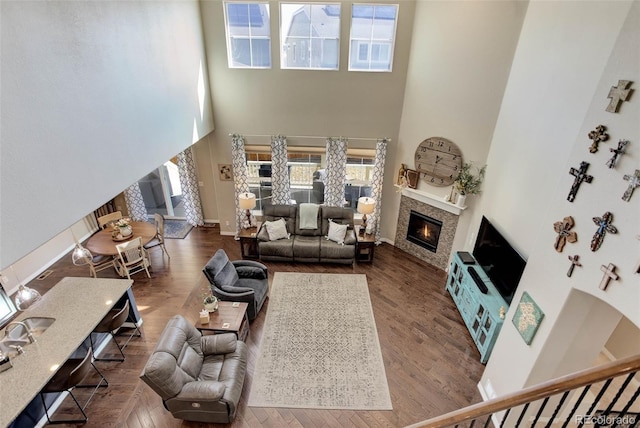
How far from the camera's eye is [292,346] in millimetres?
5125

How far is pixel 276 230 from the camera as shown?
7.21 metres

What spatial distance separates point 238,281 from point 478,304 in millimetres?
4130

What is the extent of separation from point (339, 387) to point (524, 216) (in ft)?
11.6

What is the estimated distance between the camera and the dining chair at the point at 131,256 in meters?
6.09

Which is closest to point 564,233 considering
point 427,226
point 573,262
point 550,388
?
point 573,262

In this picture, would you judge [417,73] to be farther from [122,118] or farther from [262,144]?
[122,118]

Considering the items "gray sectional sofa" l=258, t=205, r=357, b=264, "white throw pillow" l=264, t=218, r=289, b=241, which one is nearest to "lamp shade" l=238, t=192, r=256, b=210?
"gray sectional sofa" l=258, t=205, r=357, b=264

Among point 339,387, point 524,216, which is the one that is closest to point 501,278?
point 524,216

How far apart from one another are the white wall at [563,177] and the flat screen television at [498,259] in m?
0.18

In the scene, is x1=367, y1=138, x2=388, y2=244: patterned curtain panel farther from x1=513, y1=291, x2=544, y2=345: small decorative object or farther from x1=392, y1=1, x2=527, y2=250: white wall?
x1=513, y1=291, x2=544, y2=345: small decorative object

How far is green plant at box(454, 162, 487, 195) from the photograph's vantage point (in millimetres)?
5961

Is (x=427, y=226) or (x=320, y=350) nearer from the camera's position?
(x=320, y=350)

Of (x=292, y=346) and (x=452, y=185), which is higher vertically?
(x=452, y=185)

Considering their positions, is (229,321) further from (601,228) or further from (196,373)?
(601,228)
